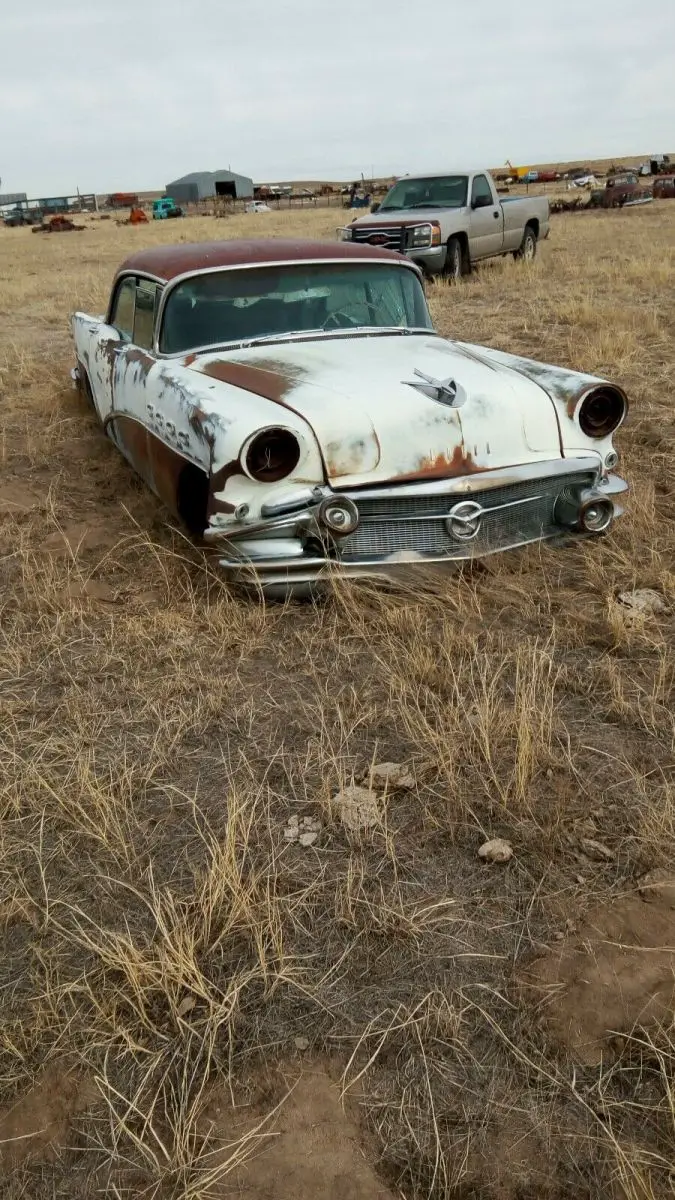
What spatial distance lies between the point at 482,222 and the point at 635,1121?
12.3 meters

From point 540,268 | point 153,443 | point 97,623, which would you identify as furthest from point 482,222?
point 97,623

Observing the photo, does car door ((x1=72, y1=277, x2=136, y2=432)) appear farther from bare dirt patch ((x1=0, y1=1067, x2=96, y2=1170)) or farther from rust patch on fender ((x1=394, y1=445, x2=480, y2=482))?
bare dirt patch ((x1=0, y1=1067, x2=96, y2=1170))

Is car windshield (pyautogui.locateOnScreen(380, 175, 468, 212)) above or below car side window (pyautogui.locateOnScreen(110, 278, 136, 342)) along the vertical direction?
above

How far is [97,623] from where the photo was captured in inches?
129

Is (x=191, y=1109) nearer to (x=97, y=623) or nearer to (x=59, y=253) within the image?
(x=97, y=623)

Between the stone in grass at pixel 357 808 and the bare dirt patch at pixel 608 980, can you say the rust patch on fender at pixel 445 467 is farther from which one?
the bare dirt patch at pixel 608 980

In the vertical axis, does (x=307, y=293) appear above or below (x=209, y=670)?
above

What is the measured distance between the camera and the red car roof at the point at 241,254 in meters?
4.18

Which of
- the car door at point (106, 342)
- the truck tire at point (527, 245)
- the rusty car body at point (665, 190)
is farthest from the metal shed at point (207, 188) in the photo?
the car door at point (106, 342)

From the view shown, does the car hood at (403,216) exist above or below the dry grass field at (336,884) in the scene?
above

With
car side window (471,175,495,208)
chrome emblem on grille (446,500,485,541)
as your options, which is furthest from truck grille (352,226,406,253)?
chrome emblem on grille (446,500,485,541)

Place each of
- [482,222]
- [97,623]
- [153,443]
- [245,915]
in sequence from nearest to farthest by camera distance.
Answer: [245,915]
[97,623]
[153,443]
[482,222]

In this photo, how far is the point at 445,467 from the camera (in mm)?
3270

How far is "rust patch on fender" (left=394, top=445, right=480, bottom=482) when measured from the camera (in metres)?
3.24
